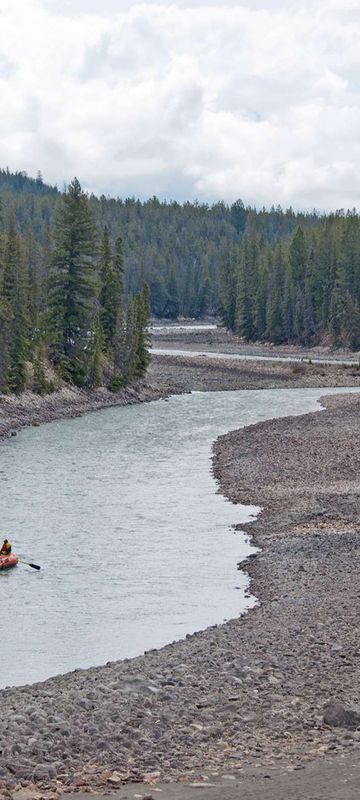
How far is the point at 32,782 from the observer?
44.2 ft

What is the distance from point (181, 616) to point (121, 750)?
875 centimetres

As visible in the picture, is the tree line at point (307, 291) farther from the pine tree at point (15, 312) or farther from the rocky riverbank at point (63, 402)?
the pine tree at point (15, 312)

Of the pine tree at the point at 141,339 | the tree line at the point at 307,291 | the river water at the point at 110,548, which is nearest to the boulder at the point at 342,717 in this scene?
the river water at the point at 110,548

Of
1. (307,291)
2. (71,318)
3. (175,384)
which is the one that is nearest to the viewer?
(71,318)

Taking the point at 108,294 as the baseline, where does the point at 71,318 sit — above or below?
below

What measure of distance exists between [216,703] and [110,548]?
13.7 meters

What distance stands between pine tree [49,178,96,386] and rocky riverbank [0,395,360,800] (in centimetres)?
5062

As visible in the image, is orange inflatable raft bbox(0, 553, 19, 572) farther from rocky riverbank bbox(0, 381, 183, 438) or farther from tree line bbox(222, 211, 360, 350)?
tree line bbox(222, 211, 360, 350)

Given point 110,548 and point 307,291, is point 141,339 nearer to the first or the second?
point 110,548

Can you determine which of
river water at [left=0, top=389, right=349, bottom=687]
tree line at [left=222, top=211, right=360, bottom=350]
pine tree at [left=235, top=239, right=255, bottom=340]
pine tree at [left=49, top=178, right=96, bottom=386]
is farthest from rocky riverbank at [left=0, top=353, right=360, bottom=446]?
pine tree at [left=235, top=239, right=255, bottom=340]

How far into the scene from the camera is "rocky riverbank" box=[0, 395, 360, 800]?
13.9 m

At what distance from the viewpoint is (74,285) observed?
7656 centimetres

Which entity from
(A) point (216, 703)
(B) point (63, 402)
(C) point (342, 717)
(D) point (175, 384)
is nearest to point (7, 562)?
(A) point (216, 703)

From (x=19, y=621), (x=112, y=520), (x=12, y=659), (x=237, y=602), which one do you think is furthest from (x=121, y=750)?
(x=112, y=520)
